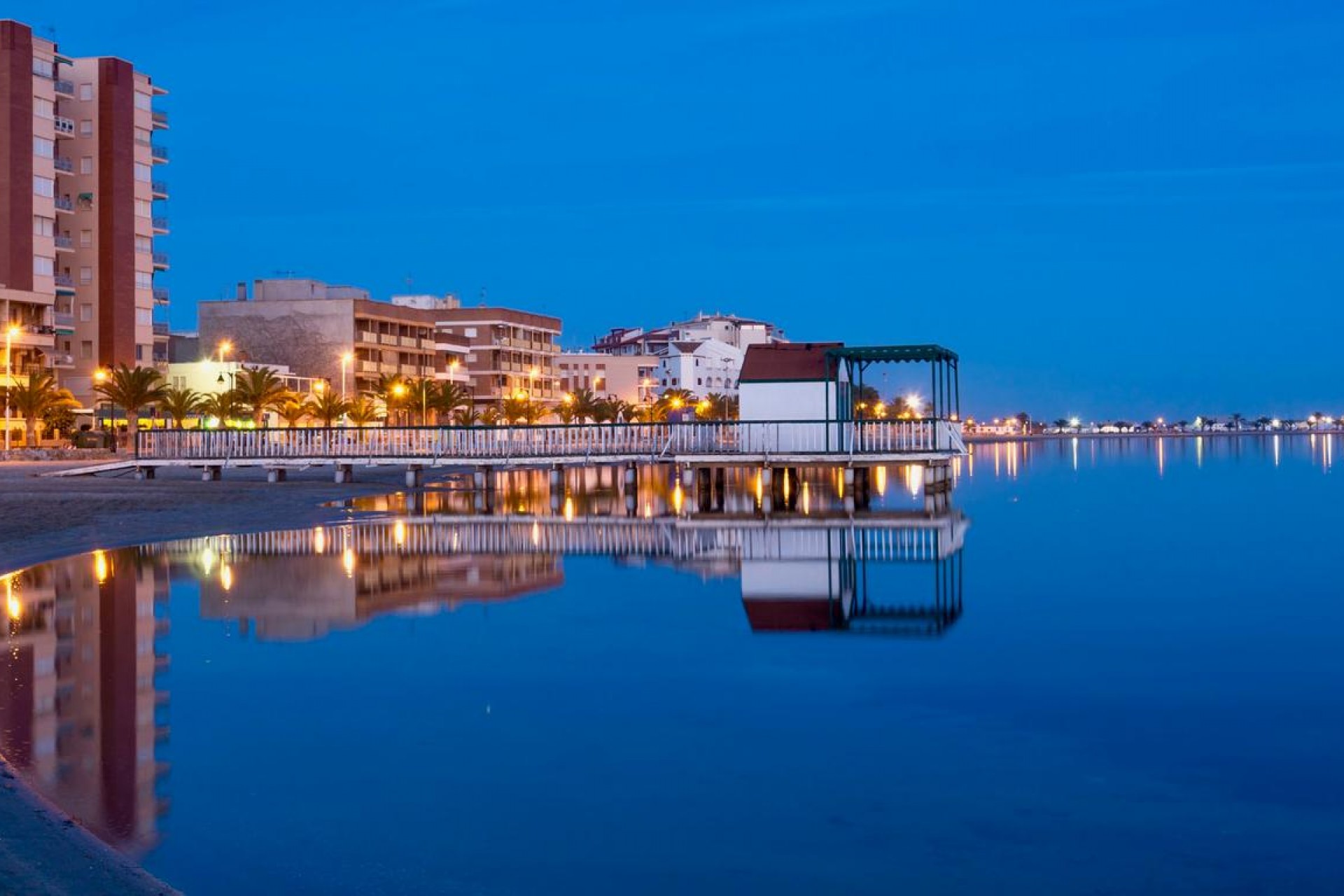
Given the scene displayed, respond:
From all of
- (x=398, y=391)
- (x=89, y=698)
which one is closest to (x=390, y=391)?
(x=398, y=391)

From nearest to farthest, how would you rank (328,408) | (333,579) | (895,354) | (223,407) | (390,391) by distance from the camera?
(333,579) < (895,354) < (223,407) < (328,408) < (390,391)

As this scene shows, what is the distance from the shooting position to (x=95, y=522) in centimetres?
3488

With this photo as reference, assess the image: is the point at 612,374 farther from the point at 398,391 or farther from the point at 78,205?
the point at 78,205

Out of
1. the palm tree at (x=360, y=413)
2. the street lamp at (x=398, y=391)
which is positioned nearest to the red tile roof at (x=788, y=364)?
the palm tree at (x=360, y=413)

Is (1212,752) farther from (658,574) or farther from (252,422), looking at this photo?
(252,422)

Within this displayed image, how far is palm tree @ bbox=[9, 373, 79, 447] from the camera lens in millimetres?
68562

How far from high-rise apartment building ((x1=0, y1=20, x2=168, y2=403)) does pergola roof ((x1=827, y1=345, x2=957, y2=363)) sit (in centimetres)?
5104

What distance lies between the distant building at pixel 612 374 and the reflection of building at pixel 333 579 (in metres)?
116

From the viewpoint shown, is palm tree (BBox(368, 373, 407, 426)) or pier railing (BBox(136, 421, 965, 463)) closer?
pier railing (BBox(136, 421, 965, 463))

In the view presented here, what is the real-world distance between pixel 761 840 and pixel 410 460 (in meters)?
45.1

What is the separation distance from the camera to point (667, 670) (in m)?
16.0

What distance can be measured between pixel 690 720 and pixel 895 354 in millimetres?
33862

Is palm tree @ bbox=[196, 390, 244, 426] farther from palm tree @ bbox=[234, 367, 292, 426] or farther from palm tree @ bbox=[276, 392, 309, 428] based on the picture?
palm tree @ bbox=[276, 392, 309, 428]

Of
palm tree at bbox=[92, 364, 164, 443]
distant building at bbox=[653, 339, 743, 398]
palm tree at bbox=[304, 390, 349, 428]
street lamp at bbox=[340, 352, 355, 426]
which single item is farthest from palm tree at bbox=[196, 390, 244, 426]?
distant building at bbox=[653, 339, 743, 398]
